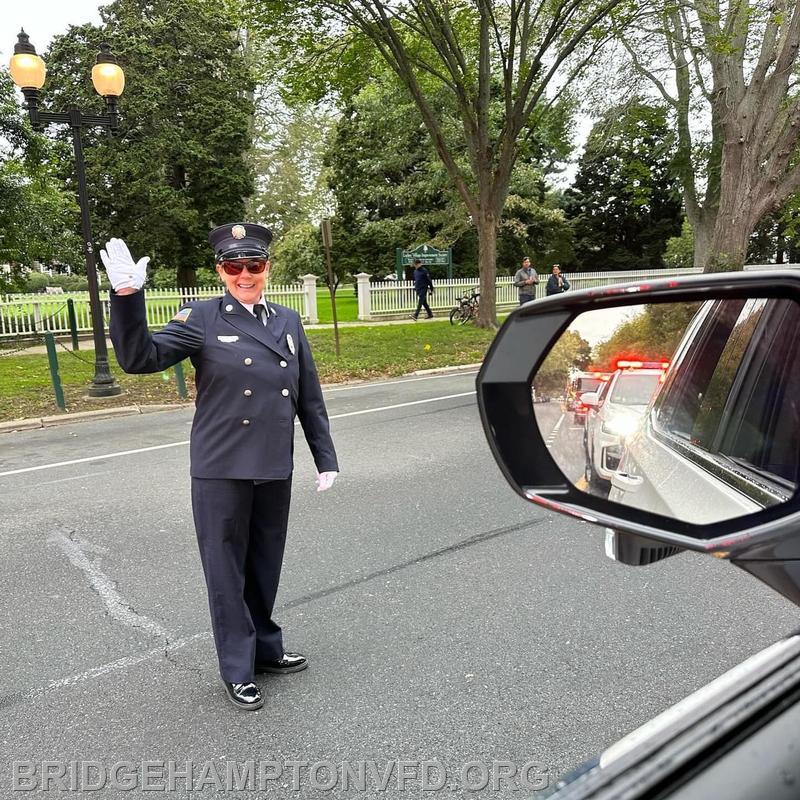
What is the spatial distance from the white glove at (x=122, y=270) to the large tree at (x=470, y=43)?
43.3ft

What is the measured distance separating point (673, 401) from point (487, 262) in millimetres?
16328

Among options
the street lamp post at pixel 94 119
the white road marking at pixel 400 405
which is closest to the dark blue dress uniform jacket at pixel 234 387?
the white road marking at pixel 400 405

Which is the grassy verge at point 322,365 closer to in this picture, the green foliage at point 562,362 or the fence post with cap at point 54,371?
the fence post with cap at point 54,371

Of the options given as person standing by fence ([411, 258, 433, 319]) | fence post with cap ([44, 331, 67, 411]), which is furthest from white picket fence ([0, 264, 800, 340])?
fence post with cap ([44, 331, 67, 411])

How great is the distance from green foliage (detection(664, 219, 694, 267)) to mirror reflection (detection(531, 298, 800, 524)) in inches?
1690

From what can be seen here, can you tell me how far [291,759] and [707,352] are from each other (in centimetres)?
204

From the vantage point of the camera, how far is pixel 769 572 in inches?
37.2

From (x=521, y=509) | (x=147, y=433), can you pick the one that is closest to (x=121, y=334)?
(x=521, y=509)

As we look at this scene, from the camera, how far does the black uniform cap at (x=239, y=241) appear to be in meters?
2.73

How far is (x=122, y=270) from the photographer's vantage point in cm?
238

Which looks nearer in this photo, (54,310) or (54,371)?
(54,371)

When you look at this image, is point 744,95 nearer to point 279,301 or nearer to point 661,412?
point 279,301

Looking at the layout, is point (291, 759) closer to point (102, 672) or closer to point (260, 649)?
point (260, 649)

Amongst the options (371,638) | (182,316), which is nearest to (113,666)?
(371,638)
